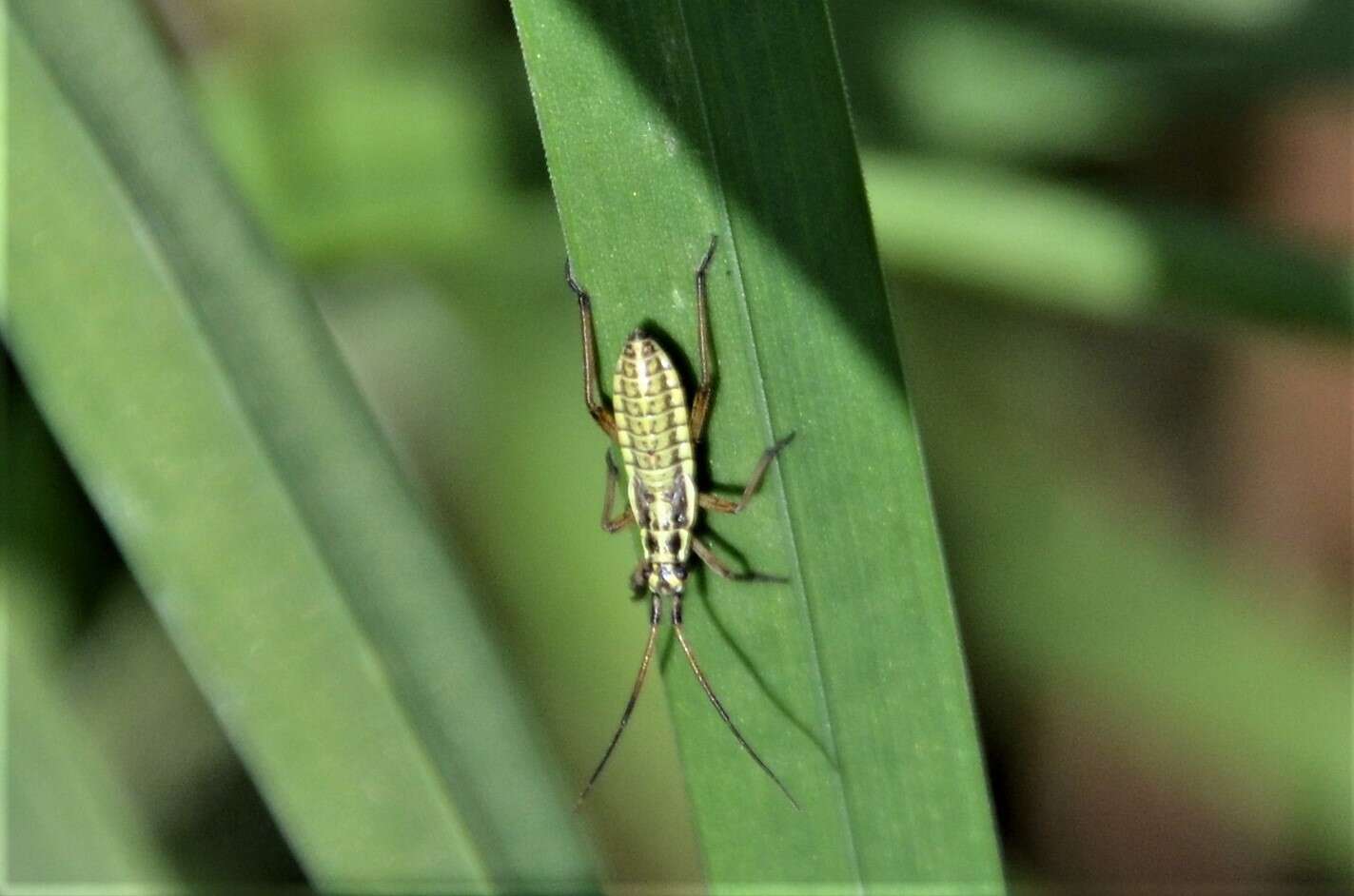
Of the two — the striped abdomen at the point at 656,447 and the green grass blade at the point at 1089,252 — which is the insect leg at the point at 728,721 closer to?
the striped abdomen at the point at 656,447

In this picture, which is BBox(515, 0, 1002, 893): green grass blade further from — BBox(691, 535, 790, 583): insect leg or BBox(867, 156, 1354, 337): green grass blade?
BBox(867, 156, 1354, 337): green grass blade

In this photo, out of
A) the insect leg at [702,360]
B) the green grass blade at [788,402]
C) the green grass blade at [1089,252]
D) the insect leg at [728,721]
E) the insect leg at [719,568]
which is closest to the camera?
the green grass blade at [788,402]

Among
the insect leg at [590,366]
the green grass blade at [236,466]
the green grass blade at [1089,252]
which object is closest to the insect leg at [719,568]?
the insect leg at [590,366]

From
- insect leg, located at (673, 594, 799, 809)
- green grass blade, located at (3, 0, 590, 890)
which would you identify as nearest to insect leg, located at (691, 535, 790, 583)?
insect leg, located at (673, 594, 799, 809)

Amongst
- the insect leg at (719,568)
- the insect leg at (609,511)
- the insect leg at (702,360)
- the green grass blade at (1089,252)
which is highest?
the green grass blade at (1089,252)

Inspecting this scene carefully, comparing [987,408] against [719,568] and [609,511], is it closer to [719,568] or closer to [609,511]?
[609,511]

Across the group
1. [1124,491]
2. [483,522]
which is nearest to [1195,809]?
[1124,491]

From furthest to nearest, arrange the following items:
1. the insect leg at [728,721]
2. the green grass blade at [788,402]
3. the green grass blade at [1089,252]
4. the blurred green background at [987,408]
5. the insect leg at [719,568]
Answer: the blurred green background at [987,408] < the green grass blade at [1089,252] < the insect leg at [719,568] < the insect leg at [728,721] < the green grass blade at [788,402]

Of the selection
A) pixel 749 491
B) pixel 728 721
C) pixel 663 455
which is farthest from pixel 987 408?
pixel 728 721
